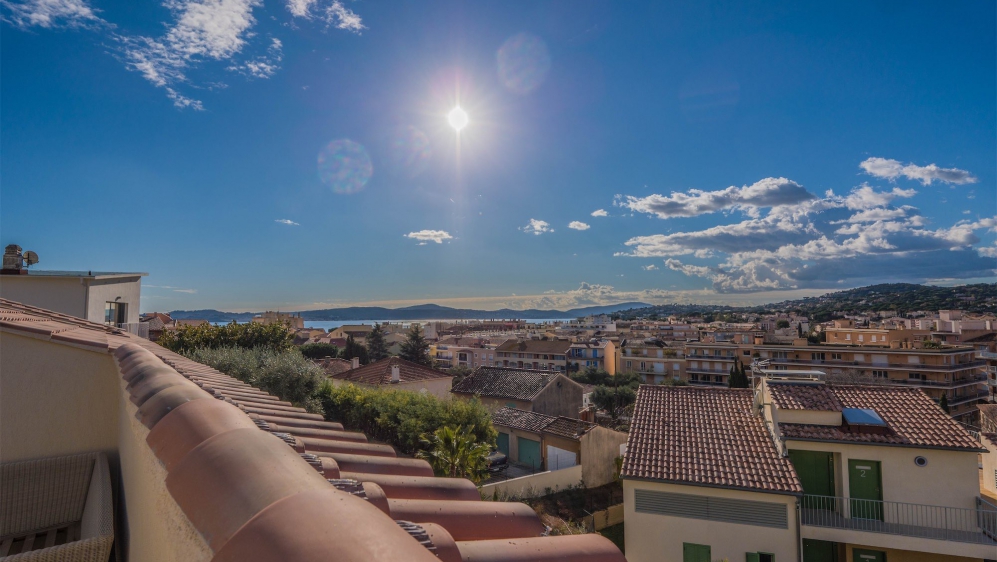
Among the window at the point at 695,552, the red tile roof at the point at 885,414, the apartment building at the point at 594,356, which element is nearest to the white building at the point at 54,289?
the window at the point at 695,552

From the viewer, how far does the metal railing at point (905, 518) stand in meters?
12.0

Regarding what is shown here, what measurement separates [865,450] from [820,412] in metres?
1.38

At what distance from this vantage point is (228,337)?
20.2m

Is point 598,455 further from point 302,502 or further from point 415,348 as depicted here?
point 415,348

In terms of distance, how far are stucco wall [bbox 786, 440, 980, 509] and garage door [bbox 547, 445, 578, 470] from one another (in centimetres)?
909

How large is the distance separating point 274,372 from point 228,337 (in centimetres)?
612

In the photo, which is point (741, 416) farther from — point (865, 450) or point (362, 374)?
point (362, 374)

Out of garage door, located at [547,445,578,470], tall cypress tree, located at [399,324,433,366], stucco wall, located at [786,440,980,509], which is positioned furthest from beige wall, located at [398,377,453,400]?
tall cypress tree, located at [399,324,433,366]

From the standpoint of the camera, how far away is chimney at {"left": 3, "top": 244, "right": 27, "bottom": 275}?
1383 centimetres

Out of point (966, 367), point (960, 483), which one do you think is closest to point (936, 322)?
point (966, 367)

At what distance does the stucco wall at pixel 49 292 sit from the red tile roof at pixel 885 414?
21.5 meters

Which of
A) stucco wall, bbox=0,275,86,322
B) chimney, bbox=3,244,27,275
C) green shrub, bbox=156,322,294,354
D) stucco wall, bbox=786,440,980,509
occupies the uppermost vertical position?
chimney, bbox=3,244,27,275

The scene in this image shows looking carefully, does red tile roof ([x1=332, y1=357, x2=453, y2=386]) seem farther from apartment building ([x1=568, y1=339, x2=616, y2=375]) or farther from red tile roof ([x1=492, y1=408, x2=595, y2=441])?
apartment building ([x1=568, y1=339, x2=616, y2=375])

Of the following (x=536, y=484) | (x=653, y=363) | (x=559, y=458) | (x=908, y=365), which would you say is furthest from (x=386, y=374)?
(x=908, y=365)
